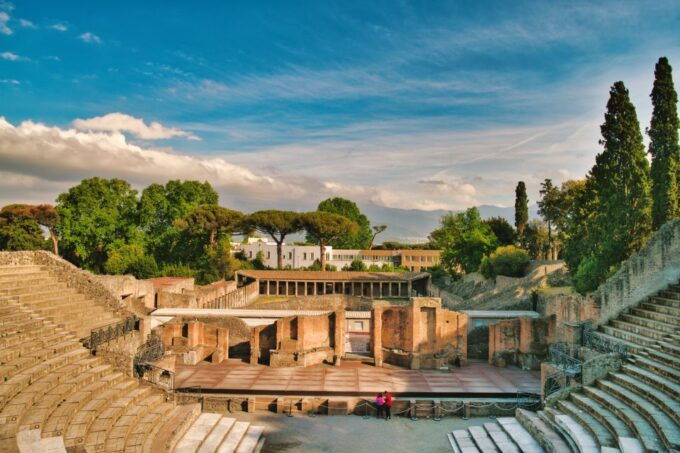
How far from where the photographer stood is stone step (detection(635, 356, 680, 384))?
12897 mm

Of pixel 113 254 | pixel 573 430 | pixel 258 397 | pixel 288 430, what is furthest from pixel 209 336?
pixel 113 254

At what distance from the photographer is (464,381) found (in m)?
20.9

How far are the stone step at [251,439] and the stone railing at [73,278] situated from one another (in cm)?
916

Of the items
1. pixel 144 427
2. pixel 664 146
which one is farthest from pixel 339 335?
pixel 664 146

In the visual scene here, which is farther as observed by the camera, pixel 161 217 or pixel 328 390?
pixel 161 217

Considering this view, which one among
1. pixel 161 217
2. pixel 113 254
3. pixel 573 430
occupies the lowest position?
pixel 573 430

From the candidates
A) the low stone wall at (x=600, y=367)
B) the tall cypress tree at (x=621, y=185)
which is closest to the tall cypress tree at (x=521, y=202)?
the tall cypress tree at (x=621, y=185)

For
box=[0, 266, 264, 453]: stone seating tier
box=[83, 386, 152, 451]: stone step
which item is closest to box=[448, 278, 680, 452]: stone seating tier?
box=[0, 266, 264, 453]: stone seating tier

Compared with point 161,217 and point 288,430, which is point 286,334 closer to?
point 288,430

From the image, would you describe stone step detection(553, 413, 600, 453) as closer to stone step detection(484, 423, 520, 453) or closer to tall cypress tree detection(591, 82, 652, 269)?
stone step detection(484, 423, 520, 453)

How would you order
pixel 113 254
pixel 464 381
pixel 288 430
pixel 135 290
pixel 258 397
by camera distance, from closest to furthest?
pixel 288 430 → pixel 258 397 → pixel 464 381 → pixel 135 290 → pixel 113 254

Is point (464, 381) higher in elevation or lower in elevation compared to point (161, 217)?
lower

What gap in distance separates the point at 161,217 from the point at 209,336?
105ft

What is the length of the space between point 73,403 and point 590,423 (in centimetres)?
1240
